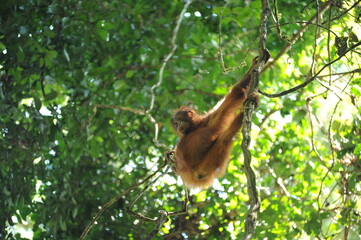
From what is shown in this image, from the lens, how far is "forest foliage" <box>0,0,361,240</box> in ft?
13.8

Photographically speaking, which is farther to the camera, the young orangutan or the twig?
the young orangutan

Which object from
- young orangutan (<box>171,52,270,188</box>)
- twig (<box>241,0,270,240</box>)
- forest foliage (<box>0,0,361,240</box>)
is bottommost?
twig (<box>241,0,270,240</box>)

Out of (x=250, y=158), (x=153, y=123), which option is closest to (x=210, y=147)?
(x=153, y=123)

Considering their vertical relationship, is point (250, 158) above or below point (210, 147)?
below

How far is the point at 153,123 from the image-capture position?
4.16m

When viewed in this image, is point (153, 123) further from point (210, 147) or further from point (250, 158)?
point (250, 158)

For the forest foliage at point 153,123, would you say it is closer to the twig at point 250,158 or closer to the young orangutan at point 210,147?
the young orangutan at point 210,147

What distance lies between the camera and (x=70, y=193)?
5.04 m

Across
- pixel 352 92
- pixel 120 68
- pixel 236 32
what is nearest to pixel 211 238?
pixel 352 92

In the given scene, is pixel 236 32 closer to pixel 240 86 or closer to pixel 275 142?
pixel 275 142

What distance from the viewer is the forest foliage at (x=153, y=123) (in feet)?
13.8

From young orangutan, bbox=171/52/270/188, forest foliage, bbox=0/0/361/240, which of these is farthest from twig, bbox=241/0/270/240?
young orangutan, bbox=171/52/270/188

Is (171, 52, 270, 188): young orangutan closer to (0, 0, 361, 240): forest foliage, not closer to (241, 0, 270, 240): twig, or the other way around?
(0, 0, 361, 240): forest foliage

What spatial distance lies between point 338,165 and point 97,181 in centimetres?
287
